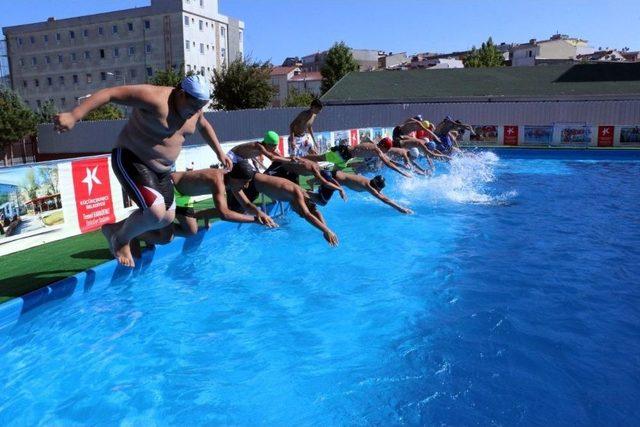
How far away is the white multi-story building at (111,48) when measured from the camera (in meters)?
57.9

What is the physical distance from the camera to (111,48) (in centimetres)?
5975

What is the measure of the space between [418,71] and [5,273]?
109ft

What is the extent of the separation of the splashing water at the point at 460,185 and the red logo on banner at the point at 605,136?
6467mm

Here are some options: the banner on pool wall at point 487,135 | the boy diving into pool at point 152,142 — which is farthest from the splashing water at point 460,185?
the boy diving into pool at point 152,142

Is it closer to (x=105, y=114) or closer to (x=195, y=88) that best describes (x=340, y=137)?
(x=195, y=88)

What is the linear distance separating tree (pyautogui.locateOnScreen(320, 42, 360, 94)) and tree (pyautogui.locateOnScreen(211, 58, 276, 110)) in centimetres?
1209

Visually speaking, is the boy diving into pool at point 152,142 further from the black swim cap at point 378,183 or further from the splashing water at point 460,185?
the splashing water at point 460,185

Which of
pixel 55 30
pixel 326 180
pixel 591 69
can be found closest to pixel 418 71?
pixel 591 69

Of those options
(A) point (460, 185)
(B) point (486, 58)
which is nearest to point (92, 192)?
(A) point (460, 185)

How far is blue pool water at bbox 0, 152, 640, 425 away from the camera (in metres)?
4.36

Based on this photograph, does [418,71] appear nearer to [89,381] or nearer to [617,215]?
[617,215]

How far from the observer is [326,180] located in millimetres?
7934

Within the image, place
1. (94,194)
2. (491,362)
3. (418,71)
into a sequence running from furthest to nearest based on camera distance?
(418,71) → (94,194) → (491,362)

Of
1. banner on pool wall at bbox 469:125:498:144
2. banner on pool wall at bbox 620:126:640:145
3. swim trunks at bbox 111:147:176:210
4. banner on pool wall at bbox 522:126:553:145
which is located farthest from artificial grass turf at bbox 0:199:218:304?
banner on pool wall at bbox 620:126:640:145
